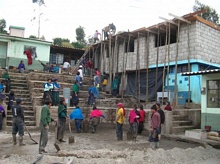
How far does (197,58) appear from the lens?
50.7ft

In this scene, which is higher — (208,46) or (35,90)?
(208,46)

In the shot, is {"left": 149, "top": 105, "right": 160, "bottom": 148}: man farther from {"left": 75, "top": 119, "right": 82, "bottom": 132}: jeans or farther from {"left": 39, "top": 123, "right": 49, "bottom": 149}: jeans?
{"left": 75, "top": 119, "right": 82, "bottom": 132}: jeans

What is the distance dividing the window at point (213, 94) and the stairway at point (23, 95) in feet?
28.7

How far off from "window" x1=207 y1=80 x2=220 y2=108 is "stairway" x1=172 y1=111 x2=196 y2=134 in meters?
1.74

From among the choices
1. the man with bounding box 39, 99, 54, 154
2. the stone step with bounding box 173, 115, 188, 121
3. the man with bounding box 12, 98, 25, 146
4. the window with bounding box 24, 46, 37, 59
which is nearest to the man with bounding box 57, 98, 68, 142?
the man with bounding box 12, 98, 25, 146

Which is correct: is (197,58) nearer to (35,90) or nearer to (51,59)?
(35,90)

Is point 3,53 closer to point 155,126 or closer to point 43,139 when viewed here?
point 43,139

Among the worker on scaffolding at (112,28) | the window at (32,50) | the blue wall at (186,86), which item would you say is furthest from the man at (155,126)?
the window at (32,50)

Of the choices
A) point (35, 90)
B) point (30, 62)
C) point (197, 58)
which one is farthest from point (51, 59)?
point (197, 58)

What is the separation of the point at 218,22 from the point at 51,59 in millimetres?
20966

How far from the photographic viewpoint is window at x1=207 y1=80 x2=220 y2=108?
11.6 meters

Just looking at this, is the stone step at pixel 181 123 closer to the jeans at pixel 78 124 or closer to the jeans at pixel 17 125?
the jeans at pixel 78 124

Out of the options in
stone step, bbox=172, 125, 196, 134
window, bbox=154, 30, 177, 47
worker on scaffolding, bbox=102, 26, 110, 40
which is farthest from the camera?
worker on scaffolding, bbox=102, 26, 110, 40

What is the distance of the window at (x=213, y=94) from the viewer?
11578 mm
